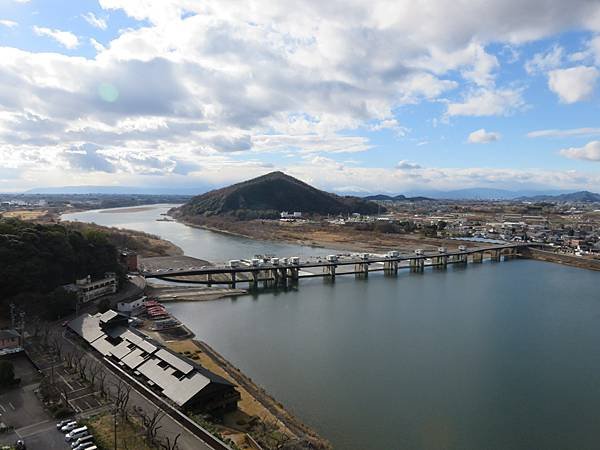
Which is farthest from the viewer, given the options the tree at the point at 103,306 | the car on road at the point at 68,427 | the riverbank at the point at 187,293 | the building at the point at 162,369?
the riverbank at the point at 187,293

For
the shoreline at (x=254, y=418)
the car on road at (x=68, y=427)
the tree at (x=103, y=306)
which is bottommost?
the shoreline at (x=254, y=418)

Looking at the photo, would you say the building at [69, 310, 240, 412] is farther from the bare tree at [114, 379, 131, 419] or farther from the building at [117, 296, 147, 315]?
the building at [117, 296, 147, 315]

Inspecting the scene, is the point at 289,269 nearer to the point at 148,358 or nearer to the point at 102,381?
the point at 148,358

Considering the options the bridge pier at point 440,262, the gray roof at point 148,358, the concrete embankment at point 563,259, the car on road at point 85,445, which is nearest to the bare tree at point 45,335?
the gray roof at point 148,358

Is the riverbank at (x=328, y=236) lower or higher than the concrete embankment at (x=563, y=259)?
higher

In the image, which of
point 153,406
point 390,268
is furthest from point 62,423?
point 390,268

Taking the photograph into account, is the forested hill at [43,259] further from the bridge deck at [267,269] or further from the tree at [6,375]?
the tree at [6,375]

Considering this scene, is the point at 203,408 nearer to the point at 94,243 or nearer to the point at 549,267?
the point at 94,243

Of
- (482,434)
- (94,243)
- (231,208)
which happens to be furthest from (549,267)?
(231,208)
